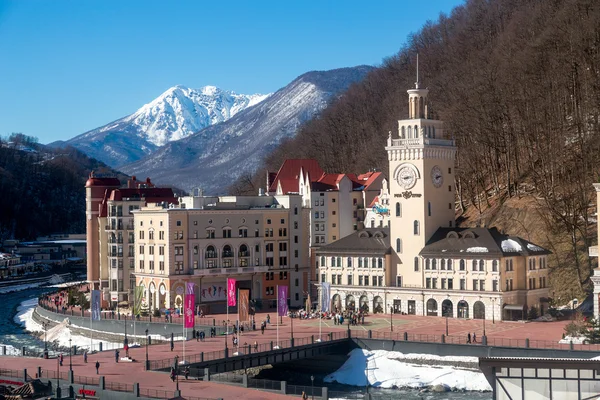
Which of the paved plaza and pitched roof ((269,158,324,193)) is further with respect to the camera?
pitched roof ((269,158,324,193))

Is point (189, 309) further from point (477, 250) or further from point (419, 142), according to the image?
point (419, 142)

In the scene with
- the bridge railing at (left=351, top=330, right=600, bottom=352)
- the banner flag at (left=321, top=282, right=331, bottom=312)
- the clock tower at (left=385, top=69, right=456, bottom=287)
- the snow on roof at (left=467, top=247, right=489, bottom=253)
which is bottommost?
the bridge railing at (left=351, top=330, right=600, bottom=352)

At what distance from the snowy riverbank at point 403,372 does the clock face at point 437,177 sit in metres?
24.4

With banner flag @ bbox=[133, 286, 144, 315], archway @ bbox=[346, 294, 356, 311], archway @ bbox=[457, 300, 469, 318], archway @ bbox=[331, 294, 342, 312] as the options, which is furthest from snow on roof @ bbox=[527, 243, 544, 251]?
banner flag @ bbox=[133, 286, 144, 315]

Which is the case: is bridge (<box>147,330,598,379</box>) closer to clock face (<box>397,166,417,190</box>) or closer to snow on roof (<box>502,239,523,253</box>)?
→ snow on roof (<box>502,239,523,253</box>)

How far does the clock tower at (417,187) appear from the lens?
103 metres

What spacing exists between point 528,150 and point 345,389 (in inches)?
1554

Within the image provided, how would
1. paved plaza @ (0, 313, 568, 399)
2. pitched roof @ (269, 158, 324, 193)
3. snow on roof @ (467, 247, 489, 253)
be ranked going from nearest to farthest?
paved plaza @ (0, 313, 568, 399), snow on roof @ (467, 247, 489, 253), pitched roof @ (269, 158, 324, 193)

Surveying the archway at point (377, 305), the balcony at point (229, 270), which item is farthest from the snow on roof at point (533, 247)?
the balcony at point (229, 270)

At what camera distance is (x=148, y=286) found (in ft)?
381

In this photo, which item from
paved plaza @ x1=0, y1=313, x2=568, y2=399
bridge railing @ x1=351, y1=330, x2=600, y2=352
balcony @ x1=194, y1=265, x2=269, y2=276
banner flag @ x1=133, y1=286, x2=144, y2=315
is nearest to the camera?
paved plaza @ x1=0, y1=313, x2=568, y2=399

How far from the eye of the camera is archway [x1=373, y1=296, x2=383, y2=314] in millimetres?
103438

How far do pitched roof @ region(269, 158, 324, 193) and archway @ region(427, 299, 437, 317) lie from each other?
39750 mm

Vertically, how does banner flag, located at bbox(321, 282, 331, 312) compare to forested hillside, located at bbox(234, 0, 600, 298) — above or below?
below
